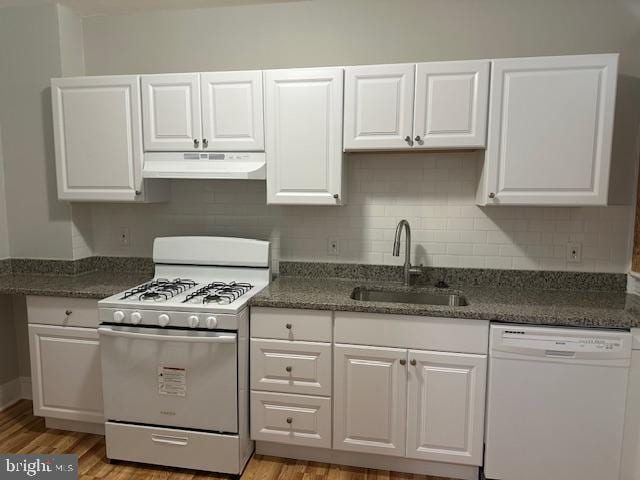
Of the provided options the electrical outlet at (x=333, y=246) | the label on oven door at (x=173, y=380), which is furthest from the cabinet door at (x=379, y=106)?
the label on oven door at (x=173, y=380)

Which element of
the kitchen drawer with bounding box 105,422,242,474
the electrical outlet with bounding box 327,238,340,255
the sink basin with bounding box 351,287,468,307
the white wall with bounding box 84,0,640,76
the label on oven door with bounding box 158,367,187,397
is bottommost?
the kitchen drawer with bounding box 105,422,242,474

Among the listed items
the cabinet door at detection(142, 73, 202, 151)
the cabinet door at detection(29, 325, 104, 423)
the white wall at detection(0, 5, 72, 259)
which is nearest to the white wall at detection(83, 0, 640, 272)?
the white wall at detection(0, 5, 72, 259)

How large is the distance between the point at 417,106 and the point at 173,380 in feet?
6.13

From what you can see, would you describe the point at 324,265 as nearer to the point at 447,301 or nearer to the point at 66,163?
the point at 447,301

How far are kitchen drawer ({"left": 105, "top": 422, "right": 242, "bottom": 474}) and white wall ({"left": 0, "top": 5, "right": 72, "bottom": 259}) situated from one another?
4.07 ft

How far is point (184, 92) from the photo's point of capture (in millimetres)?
2398

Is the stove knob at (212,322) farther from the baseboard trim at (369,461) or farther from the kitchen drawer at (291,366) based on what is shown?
the baseboard trim at (369,461)

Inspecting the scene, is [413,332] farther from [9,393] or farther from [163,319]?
[9,393]

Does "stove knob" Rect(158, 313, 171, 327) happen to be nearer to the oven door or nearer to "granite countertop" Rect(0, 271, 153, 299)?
the oven door

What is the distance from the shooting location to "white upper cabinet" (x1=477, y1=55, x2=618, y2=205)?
2053mm

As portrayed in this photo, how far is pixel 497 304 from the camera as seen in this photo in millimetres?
2115

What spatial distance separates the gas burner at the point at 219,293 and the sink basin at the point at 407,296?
0.64 m

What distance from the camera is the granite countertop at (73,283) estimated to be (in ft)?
7.77

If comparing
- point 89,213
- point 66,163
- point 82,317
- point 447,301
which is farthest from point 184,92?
point 447,301
